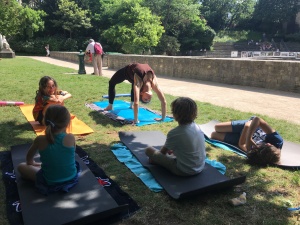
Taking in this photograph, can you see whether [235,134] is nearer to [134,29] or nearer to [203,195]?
[203,195]

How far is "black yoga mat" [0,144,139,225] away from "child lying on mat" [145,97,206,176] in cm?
70

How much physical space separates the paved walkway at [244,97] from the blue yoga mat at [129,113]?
7.41ft

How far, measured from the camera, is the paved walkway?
691 cm

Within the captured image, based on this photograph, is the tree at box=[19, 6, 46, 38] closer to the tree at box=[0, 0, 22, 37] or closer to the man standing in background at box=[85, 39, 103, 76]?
the tree at box=[0, 0, 22, 37]

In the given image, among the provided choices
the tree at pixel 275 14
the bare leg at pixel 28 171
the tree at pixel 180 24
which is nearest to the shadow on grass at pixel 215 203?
the bare leg at pixel 28 171

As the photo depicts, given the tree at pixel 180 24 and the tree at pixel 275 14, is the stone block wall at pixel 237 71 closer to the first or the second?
the tree at pixel 180 24

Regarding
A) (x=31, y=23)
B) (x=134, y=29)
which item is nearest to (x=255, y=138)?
(x=134, y=29)

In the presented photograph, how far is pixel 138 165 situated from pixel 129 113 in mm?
2700

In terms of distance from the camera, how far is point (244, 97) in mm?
8570

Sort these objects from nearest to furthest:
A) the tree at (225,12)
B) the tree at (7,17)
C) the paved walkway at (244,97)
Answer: the paved walkway at (244,97), the tree at (7,17), the tree at (225,12)

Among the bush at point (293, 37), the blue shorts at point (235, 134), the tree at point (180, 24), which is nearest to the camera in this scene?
the blue shorts at point (235, 134)

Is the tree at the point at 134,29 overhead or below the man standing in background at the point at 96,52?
overhead

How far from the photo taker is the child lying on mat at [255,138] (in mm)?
3787

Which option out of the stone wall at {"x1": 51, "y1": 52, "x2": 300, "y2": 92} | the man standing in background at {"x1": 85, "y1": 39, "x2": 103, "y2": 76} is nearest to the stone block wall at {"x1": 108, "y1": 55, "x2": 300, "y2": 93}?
the stone wall at {"x1": 51, "y1": 52, "x2": 300, "y2": 92}
